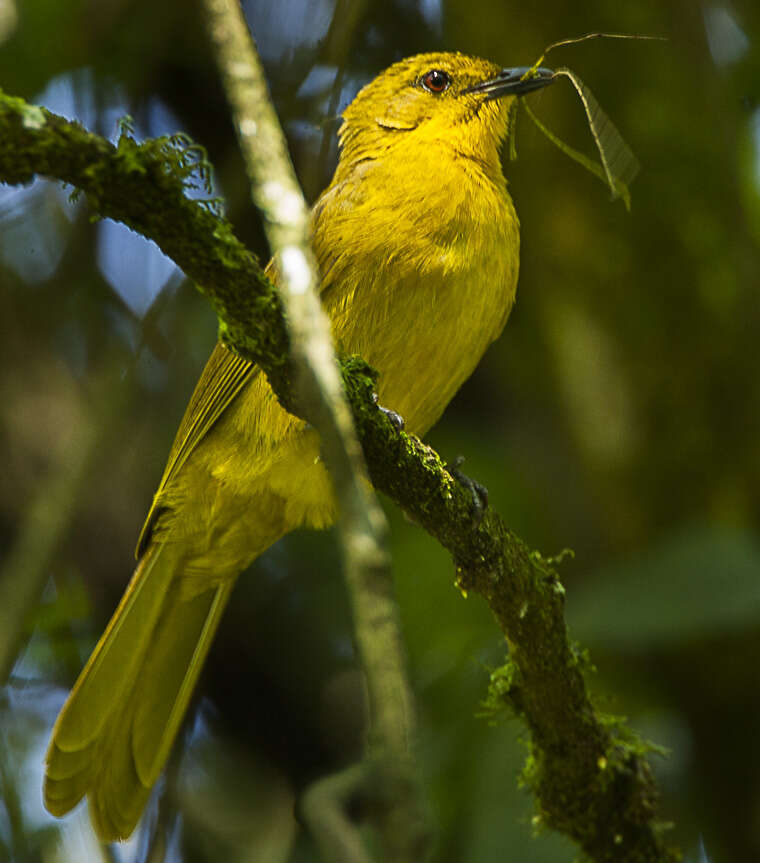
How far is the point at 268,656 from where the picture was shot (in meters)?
3.92

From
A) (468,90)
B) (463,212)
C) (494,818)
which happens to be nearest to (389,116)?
(468,90)

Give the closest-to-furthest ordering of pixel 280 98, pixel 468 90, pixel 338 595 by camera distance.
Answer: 1. pixel 468 90
2. pixel 280 98
3. pixel 338 595

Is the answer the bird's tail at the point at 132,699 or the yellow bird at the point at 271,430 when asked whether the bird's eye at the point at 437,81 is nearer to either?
the yellow bird at the point at 271,430

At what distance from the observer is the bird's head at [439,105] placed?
3.34 metres

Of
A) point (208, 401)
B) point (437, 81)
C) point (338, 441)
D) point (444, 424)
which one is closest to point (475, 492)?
point (208, 401)

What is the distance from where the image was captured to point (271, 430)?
2852 millimetres

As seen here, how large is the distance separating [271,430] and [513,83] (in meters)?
1.41

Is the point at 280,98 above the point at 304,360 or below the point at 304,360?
above

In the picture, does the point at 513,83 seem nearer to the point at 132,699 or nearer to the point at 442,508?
the point at 442,508

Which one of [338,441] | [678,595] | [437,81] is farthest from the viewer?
[437,81]

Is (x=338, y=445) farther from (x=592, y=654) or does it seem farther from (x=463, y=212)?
(x=592, y=654)

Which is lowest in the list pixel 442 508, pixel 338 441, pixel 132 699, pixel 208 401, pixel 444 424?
pixel 132 699

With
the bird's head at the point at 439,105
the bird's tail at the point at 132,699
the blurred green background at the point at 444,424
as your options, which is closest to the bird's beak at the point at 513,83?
the bird's head at the point at 439,105

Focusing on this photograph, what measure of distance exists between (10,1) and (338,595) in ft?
7.88
